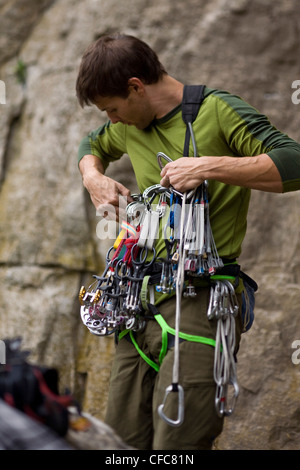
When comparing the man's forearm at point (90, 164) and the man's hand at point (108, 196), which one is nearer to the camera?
the man's hand at point (108, 196)

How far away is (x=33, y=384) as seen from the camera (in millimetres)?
1665

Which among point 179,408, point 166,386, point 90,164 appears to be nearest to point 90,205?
point 90,164

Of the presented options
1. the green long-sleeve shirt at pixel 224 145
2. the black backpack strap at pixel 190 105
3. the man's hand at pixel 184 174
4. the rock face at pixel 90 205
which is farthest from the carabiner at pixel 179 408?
the rock face at pixel 90 205

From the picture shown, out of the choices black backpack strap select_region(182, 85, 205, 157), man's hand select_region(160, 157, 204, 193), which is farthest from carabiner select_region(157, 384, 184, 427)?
black backpack strap select_region(182, 85, 205, 157)

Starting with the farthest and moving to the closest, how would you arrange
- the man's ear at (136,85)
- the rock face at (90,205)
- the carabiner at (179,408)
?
the rock face at (90,205)
the man's ear at (136,85)
the carabiner at (179,408)

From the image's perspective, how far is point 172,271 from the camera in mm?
2033

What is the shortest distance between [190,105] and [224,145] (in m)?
Answer: 0.19

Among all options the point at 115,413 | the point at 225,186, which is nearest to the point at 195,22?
the point at 225,186

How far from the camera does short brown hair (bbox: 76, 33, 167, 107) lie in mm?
2021

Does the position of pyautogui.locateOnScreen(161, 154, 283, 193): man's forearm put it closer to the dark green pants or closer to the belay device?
the belay device

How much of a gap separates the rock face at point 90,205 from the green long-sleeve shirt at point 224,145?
1796mm

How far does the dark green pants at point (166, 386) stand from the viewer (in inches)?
75.1

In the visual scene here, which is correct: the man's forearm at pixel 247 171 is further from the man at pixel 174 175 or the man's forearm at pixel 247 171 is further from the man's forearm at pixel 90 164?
the man's forearm at pixel 90 164

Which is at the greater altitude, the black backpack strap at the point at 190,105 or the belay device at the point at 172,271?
the black backpack strap at the point at 190,105
